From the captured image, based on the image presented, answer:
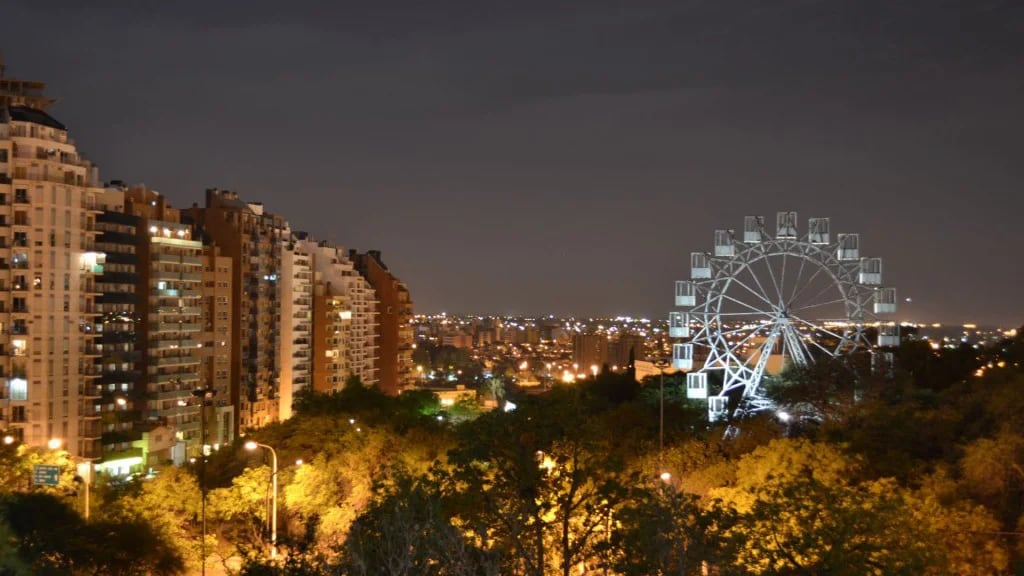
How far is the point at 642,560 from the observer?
61.7ft

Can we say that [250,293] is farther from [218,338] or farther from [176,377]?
[176,377]

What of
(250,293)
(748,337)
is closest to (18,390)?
(250,293)

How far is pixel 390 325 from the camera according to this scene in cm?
9912

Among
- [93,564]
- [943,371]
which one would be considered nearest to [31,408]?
[93,564]

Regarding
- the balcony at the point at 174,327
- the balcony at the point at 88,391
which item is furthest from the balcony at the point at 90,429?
the balcony at the point at 174,327

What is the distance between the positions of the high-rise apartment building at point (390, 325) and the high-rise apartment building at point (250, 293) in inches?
867

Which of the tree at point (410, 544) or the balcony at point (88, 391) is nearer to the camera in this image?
the tree at point (410, 544)

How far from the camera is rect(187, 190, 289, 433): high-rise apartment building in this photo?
236 feet

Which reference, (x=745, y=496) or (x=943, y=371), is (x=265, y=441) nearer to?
(x=745, y=496)

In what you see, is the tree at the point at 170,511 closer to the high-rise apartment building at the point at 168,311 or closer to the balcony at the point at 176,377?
the high-rise apartment building at the point at 168,311

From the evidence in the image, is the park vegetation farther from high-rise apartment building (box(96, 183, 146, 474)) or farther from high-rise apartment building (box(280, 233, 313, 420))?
high-rise apartment building (box(280, 233, 313, 420))

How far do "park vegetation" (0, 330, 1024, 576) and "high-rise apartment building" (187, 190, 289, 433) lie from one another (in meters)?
23.6

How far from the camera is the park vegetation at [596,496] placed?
63.4ft

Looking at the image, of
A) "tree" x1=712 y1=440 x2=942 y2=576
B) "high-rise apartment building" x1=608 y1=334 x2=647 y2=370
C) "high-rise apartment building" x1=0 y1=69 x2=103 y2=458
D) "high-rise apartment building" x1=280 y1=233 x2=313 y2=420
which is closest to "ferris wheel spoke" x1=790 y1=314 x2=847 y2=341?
"tree" x1=712 y1=440 x2=942 y2=576
